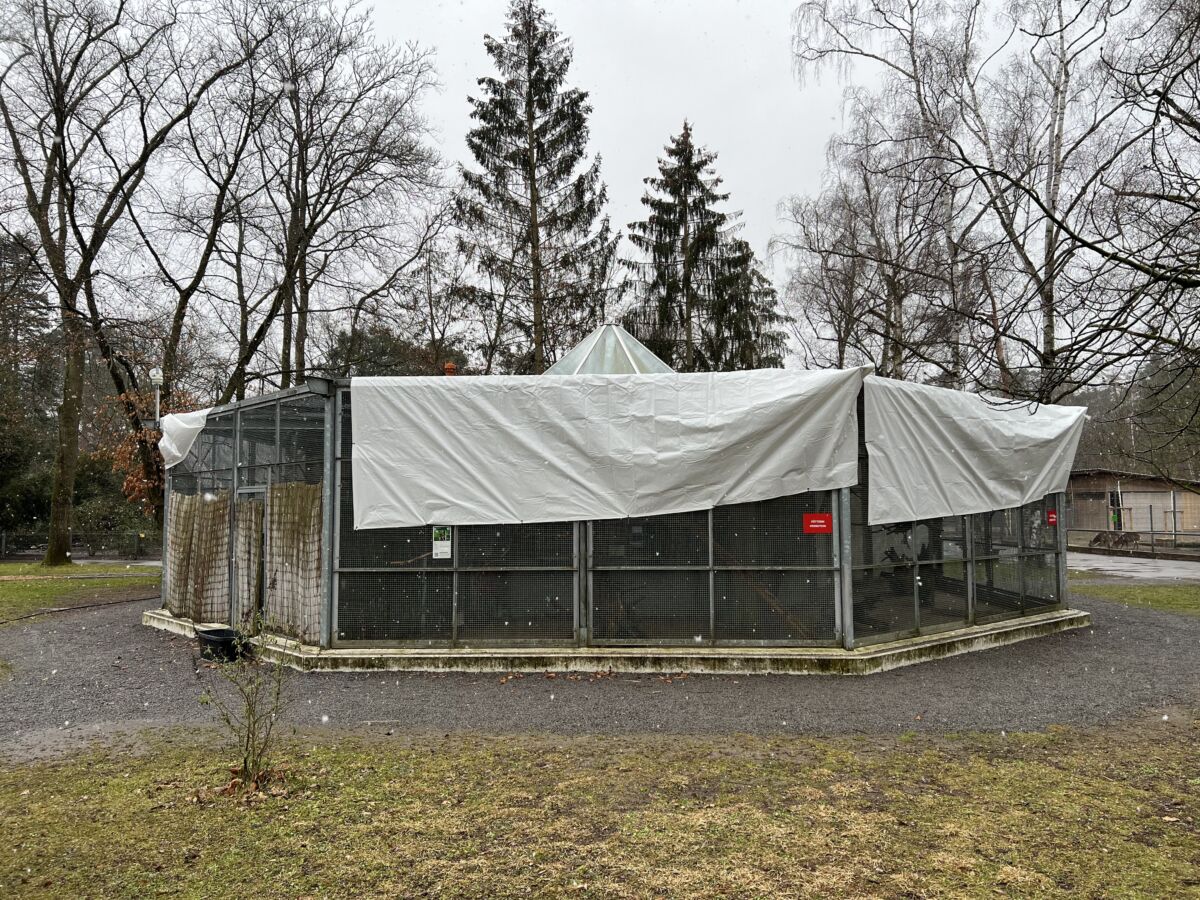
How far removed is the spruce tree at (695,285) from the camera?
23500 mm

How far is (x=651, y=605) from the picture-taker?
7.84 meters

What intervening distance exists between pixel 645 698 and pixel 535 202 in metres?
16.5

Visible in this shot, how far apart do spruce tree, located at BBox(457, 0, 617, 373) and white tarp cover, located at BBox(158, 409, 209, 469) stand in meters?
9.85

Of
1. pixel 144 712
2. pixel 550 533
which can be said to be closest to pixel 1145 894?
pixel 550 533

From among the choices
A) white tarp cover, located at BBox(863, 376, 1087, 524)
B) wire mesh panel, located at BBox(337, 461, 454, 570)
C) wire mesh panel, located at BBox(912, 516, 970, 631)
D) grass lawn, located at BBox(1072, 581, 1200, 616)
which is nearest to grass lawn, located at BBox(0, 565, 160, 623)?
wire mesh panel, located at BBox(337, 461, 454, 570)

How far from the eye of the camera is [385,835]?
150 inches

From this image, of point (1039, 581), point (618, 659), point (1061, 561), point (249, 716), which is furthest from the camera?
point (1061, 561)

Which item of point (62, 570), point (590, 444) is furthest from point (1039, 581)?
point (62, 570)

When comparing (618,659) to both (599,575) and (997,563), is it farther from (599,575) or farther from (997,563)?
(997,563)

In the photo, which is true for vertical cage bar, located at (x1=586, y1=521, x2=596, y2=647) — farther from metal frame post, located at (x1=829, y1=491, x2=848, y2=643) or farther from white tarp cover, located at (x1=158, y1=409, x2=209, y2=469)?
white tarp cover, located at (x1=158, y1=409, x2=209, y2=469)

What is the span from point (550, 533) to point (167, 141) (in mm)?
16877

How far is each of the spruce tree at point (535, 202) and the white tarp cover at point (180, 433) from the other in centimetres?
985

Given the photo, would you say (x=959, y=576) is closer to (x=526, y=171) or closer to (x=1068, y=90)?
(x=1068, y=90)

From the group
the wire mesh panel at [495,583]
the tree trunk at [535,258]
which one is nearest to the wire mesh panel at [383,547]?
the wire mesh panel at [495,583]
